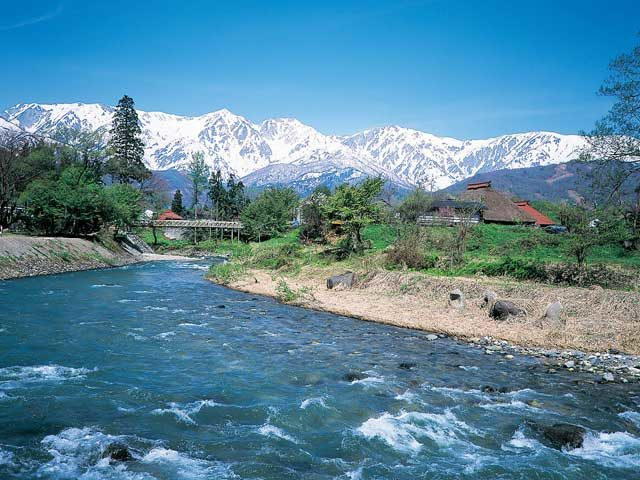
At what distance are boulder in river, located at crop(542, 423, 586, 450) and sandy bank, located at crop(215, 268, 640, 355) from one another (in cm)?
615

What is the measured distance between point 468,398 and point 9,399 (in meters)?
9.17

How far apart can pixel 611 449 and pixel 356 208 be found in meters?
25.7

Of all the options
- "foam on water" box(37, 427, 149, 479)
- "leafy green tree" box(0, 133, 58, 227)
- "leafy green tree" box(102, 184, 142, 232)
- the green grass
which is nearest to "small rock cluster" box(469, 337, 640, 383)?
"foam on water" box(37, 427, 149, 479)

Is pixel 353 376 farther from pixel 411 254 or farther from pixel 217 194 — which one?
pixel 217 194

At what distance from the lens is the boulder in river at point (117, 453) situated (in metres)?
6.72

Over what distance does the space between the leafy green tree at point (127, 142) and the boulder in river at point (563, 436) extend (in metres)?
71.9

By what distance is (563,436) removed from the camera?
7.83 meters

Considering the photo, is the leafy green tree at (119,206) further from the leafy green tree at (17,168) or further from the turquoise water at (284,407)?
the turquoise water at (284,407)

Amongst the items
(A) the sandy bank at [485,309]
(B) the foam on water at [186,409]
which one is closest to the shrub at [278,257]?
(A) the sandy bank at [485,309]

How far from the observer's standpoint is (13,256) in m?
30.5

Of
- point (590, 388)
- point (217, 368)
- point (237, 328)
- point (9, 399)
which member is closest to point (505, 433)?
point (590, 388)

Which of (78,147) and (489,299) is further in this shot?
(78,147)

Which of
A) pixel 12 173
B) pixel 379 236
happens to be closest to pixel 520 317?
pixel 379 236

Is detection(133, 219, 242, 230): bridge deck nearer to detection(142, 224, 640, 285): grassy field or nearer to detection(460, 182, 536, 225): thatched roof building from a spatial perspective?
detection(142, 224, 640, 285): grassy field
